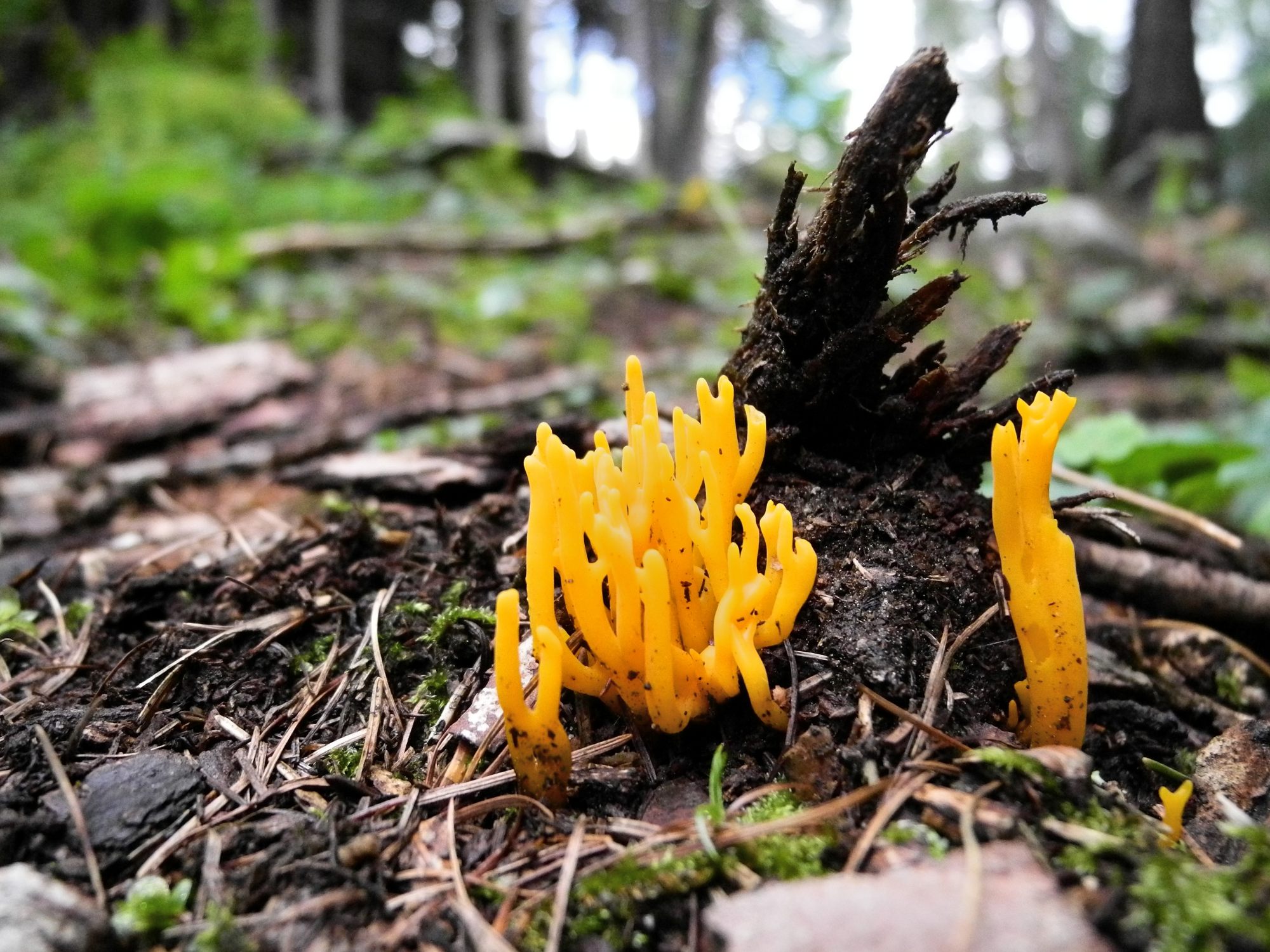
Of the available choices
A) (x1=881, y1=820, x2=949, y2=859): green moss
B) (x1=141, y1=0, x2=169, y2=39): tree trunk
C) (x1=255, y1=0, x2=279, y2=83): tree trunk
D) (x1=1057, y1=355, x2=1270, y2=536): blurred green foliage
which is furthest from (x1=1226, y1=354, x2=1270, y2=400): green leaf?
(x1=141, y1=0, x2=169, y2=39): tree trunk

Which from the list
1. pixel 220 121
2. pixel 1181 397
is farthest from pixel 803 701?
pixel 220 121

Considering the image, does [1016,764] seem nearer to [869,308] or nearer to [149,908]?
[869,308]

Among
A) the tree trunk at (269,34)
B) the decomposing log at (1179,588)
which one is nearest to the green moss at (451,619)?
the decomposing log at (1179,588)

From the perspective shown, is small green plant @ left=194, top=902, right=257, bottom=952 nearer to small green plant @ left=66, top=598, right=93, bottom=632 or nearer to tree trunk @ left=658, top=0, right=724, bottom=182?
small green plant @ left=66, top=598, right=93, bottom=632

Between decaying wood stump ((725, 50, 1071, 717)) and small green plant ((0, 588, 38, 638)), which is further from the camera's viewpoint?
small green plant ((0, 588, 38, 638))

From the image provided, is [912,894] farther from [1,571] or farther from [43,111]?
[43,111]

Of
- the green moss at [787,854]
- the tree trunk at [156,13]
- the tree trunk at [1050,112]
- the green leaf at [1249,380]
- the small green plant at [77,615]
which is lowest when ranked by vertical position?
the small green plant at [77,615]

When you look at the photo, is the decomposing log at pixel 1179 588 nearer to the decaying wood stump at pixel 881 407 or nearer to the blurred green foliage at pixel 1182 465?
the blurred green foliage at pixel 1182 465
